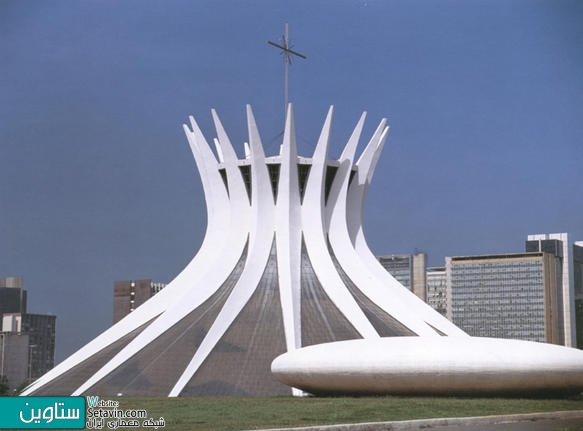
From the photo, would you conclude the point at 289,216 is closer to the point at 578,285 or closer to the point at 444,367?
the point at 444,367

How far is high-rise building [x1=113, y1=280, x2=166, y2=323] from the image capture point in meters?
125

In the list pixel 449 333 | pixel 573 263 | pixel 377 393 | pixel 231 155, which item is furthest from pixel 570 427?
pixel 573 263

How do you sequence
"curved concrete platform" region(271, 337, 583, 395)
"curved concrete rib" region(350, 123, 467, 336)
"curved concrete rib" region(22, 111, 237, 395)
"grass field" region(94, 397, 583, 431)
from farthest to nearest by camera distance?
"curved concrete rib" region(22, 111, 237, 395) → "curved concrete rib" region(350, 123, 467, 336) → "curved concrete platform" region(271, 337, 583, 395) → "grass field" region(94, 397, 583, 431)

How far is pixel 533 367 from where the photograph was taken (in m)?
25.8

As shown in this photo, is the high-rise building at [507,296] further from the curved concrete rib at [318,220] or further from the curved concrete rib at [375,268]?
the curved concrete rib at [318,220]

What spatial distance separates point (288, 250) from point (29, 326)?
93.1 meters

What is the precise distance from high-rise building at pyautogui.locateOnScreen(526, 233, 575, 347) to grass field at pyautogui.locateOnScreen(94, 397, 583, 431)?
354 feet

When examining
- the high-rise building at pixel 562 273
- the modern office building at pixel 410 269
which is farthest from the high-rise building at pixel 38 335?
the high-rise building at pixel 562 273

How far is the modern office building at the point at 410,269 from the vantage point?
454ft

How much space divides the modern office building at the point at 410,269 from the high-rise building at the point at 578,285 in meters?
21.3

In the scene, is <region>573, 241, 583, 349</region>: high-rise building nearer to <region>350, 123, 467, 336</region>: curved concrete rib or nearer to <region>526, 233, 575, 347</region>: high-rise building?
<region>526, 233, 575, 347</region>: high-rise building

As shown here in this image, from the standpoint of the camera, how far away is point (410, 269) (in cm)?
14012

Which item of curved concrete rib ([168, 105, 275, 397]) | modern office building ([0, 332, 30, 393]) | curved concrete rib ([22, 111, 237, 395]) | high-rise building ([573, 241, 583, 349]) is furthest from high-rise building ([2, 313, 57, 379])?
curved concrete rib ([168, 105, 275, 397])

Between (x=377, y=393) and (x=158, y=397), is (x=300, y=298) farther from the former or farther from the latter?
(x=377, y=393)
